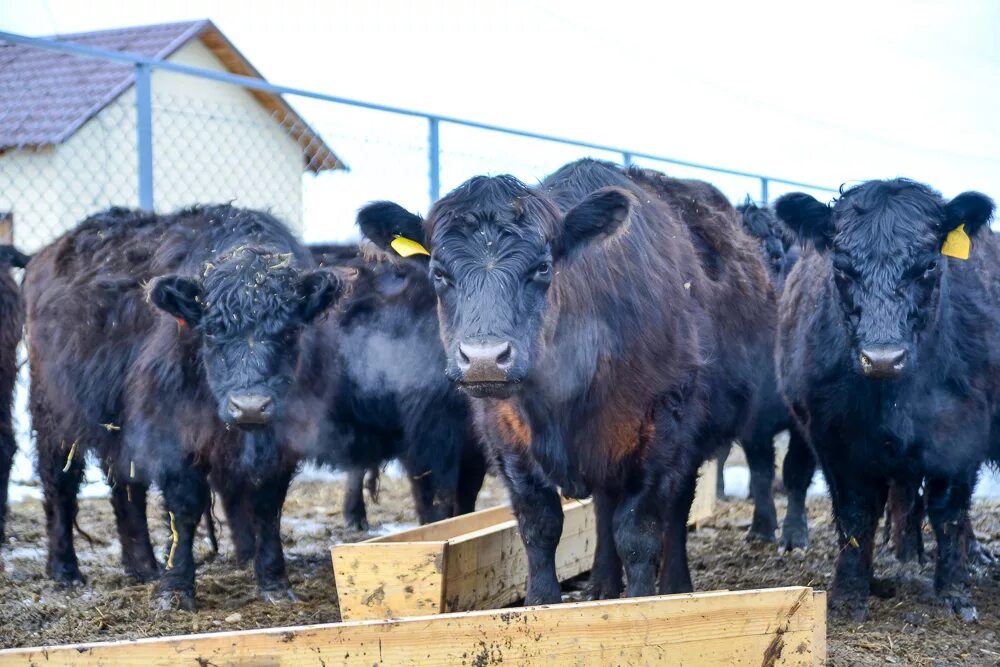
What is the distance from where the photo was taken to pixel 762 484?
26.1 ft

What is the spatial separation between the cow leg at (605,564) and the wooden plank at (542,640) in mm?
1715

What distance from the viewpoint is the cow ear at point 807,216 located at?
5.23 metres

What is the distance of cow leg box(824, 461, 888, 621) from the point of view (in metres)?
5.27

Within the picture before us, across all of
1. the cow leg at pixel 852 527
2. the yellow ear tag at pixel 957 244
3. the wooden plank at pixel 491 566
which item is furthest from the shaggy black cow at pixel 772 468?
the yellow ear tag at pixel 957 244

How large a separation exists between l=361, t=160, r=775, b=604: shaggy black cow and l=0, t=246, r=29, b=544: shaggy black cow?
11.3 ft

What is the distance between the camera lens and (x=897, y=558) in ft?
21.8

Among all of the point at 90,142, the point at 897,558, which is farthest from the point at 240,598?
the point at 90,142

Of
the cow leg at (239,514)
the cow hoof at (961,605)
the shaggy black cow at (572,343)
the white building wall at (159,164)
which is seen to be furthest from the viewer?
the white building wall at (159,164)

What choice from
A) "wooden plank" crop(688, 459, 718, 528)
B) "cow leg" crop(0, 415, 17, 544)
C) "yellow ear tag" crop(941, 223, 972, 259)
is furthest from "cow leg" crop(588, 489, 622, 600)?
"cow leg" crop(0, 415, 17, 544)

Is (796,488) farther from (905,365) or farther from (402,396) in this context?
(905,365)

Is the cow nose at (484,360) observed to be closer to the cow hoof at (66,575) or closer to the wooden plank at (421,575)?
the wooden plank at (421,575)

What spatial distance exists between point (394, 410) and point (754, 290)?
2363 millimetres

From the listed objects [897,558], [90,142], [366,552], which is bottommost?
[897,558]

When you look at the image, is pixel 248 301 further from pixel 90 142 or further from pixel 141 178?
pixel 90 142
